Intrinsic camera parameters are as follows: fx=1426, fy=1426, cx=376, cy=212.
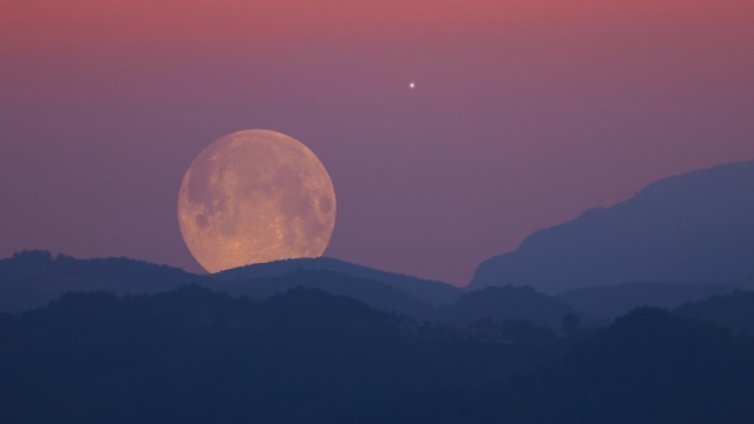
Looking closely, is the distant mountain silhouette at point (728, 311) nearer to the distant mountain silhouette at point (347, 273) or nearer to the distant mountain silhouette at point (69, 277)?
the distant mountain silhouette at point (347, 273)

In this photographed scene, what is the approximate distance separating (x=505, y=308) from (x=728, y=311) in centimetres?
2907

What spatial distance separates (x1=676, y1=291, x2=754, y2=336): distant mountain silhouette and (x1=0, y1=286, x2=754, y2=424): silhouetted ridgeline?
1864cm

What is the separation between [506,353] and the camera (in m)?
115

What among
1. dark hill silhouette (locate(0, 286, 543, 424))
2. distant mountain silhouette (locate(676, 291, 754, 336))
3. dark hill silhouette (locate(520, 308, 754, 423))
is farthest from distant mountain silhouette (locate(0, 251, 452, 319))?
dark hill silhouette (locate(520, 308, 754, 423))

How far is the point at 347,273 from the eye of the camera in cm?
18112

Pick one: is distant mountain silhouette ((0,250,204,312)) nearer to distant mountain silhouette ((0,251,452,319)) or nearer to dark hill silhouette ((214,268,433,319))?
distant mountain silhouette ((0,251,452,319))

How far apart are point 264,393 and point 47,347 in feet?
72.9

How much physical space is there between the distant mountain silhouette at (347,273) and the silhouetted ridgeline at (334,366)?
3399 centimetres

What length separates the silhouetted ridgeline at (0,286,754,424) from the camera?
99.4 metres

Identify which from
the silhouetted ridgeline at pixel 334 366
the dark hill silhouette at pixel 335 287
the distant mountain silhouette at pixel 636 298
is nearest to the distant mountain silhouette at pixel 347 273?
the dark hill silhouette at pixel 335 287

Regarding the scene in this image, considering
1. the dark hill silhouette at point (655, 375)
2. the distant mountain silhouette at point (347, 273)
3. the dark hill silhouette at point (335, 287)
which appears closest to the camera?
the dark hill silhouette at point (655, 375)

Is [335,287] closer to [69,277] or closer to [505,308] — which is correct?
[505,308]

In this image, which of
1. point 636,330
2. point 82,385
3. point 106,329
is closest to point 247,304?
point 106,329

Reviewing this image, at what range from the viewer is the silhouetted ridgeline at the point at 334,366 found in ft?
326
